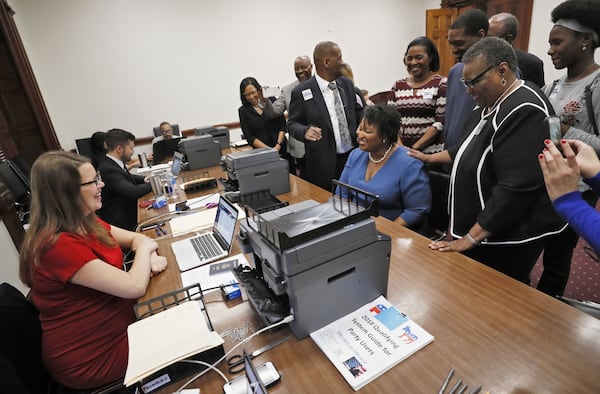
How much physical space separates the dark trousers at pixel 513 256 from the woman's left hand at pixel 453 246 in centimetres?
13

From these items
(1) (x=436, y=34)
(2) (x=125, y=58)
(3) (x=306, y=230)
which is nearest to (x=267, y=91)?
(2) (x=125, y=58)

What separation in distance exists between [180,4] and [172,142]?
2.36 meters

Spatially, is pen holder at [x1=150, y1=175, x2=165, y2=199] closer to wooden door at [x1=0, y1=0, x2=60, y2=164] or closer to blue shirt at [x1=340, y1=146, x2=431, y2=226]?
blue shirt at [x1=340, y1=146, x2=431, y2=226]

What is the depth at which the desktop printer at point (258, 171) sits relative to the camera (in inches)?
82.3

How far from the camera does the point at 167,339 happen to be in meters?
0.90

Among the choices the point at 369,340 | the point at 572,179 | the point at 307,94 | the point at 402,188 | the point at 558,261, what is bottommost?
the point at 558,261

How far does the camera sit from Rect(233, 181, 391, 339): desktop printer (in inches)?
33.7

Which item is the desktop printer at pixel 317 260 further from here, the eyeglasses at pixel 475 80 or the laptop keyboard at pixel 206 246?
the eyeglasses at pixel 475 80

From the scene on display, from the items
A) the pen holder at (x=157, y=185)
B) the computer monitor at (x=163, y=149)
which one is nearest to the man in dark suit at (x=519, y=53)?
the pen holder at (x=157, y=185)

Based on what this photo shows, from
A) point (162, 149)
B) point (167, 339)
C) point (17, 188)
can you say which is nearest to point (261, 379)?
point (167, 339)

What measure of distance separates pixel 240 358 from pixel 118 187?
6.33 ft

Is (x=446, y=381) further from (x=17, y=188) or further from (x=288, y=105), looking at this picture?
(x=17, y=188)

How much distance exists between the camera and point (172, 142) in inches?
146

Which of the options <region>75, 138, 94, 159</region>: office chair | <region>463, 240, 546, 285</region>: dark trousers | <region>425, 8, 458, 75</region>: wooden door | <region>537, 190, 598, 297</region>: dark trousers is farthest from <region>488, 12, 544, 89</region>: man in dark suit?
<region>75, 138, 94, 159</region>: office chair
